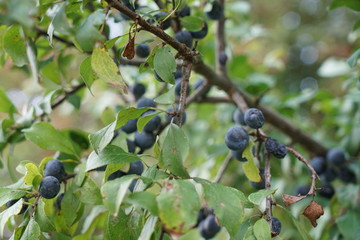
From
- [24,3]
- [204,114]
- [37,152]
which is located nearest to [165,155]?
[24,3]

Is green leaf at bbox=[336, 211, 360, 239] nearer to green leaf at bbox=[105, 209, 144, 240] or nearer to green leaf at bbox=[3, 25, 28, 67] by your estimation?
green leaf at bbox=[105, 209, 144, 240]

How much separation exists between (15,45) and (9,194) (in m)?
0.25

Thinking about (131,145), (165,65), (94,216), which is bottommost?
(94,216)

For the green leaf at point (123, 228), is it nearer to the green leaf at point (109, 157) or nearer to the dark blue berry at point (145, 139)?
the green leaf at point (109, 157)

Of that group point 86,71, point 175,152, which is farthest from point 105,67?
point 175,152

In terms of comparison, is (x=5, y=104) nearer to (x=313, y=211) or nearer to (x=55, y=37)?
(x=55, y=37)

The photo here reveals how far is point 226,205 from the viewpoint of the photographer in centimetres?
47

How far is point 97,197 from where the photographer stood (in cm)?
57

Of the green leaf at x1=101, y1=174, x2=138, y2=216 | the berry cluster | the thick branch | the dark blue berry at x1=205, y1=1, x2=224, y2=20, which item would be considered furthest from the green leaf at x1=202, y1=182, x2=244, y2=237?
the berry cluster

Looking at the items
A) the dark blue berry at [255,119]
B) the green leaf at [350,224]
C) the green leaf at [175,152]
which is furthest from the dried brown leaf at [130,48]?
the green leaf at [350,224]

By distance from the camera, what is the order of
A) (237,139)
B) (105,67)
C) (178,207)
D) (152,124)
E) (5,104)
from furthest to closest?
(5,104), (152,124), (237,139), (105,67), (178,207)

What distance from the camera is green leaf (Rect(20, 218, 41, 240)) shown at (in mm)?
537

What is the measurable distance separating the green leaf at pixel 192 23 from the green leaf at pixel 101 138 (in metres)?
0.26

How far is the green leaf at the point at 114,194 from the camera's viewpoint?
1.41 feet
